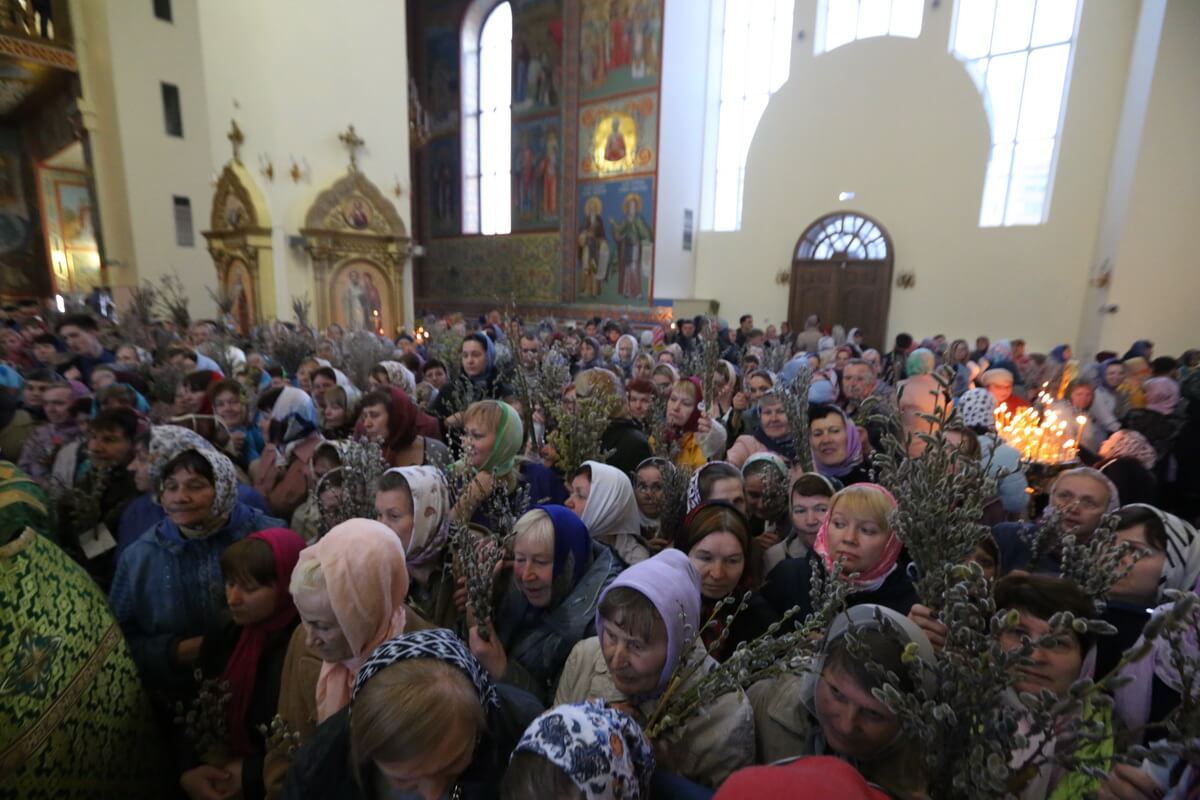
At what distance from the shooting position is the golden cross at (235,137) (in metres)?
9.97

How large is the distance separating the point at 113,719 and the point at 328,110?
11.8 m

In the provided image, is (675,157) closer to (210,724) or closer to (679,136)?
(679,136)

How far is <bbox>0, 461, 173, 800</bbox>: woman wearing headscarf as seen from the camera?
126 cm

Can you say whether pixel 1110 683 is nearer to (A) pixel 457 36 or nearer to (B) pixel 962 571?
(B) pixel 962 571

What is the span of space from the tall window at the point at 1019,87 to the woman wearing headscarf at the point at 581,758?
1383cm

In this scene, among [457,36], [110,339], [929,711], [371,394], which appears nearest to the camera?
[929,711]

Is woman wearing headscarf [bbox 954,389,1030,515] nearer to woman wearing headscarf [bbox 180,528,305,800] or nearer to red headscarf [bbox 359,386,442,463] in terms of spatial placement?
woman wearing headscarf [bbox 180,528,305,800]

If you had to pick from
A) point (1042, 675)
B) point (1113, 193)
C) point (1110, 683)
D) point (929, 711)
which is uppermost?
point (1113, 193)

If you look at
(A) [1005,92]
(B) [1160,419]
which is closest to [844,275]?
(A) [1005,92]

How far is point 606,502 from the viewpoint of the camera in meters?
2.56

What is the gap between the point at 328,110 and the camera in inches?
417

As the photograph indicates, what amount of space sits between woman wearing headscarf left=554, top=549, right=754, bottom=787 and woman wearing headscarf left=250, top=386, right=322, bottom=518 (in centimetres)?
244

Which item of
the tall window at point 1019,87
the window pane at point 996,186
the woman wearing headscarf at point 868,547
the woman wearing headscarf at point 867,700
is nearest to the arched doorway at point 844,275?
the window pane at point 996,186

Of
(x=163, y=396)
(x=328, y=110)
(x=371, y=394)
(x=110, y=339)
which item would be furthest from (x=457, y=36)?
(x=371, y=394)
